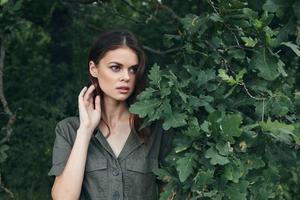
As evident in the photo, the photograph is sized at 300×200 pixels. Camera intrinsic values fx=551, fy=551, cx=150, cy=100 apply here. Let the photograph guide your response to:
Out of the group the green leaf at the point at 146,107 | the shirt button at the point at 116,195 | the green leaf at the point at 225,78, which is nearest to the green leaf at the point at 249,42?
the green leaf at the point at 225,78

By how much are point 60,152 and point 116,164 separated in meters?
0.30

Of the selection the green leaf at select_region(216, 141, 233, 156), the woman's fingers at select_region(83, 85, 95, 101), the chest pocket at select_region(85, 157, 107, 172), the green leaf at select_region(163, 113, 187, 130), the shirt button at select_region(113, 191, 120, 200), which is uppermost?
the woman's fingers at select_region(83, 85, 95, 101)

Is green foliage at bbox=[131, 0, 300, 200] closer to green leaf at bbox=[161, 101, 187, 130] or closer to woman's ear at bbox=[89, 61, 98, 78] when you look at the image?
green leaf at bbox=[161, 101, 187, 130]

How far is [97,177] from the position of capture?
293cm

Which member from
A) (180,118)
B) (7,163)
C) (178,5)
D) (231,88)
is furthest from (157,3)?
(7,163)

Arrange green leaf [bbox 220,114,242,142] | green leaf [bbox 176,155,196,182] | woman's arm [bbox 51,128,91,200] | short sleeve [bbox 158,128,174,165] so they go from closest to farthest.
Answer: green leaf [bbox 220,114,242,142] → green leaf [bbox 176,155,196,182] → woman's arm [bbox 51,128,91,200] → short sleeve [bbox 158,128,174,165]

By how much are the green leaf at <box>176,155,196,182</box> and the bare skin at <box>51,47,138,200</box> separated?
59 cm

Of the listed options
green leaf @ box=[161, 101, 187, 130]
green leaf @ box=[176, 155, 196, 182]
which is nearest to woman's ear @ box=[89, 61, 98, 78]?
green leaf @ box=[161, 101, 187, 130]

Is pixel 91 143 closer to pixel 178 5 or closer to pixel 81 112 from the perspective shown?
pixel 81 112

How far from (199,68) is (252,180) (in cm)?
67

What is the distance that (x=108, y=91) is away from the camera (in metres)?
2.95

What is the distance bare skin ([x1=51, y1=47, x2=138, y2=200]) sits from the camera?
2.82 metres

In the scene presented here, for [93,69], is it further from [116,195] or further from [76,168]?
[116,195]

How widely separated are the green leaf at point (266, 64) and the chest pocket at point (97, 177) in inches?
37.5
